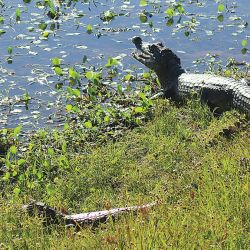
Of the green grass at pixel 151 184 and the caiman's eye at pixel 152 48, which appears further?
the caiman's eye at pixel 152 48

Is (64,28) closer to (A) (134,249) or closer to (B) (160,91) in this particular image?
(B) (160,91)

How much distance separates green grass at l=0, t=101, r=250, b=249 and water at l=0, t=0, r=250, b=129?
156 centimetres

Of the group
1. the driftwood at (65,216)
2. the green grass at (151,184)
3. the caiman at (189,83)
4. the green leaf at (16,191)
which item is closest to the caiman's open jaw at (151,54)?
the caiman at (189,83)

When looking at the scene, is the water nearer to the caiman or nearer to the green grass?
the caiman

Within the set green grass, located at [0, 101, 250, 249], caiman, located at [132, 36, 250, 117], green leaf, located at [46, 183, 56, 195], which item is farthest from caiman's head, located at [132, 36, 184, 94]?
green leaf, located at [46, 183, 56, 195]

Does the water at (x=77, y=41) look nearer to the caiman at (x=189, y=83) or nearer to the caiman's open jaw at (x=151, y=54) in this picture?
the caiman's open jaw at (x=151, y=54)

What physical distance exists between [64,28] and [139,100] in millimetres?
4241

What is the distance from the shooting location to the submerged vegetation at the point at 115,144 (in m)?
4.25

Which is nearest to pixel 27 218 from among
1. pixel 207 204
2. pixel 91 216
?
pixel 91 216

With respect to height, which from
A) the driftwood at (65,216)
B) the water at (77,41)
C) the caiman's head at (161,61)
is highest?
the driftwood at (65,216)

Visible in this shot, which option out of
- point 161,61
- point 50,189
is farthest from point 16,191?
point 161,61

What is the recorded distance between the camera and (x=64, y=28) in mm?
12656

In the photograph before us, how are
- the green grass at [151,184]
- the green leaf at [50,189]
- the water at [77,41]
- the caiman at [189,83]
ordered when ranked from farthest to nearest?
1. the water at [77,41]
2. the caiman at [189,83]
3. the green leaf at [50,189]
4. the green grass at [151,184]

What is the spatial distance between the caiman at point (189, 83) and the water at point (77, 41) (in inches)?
25.8
